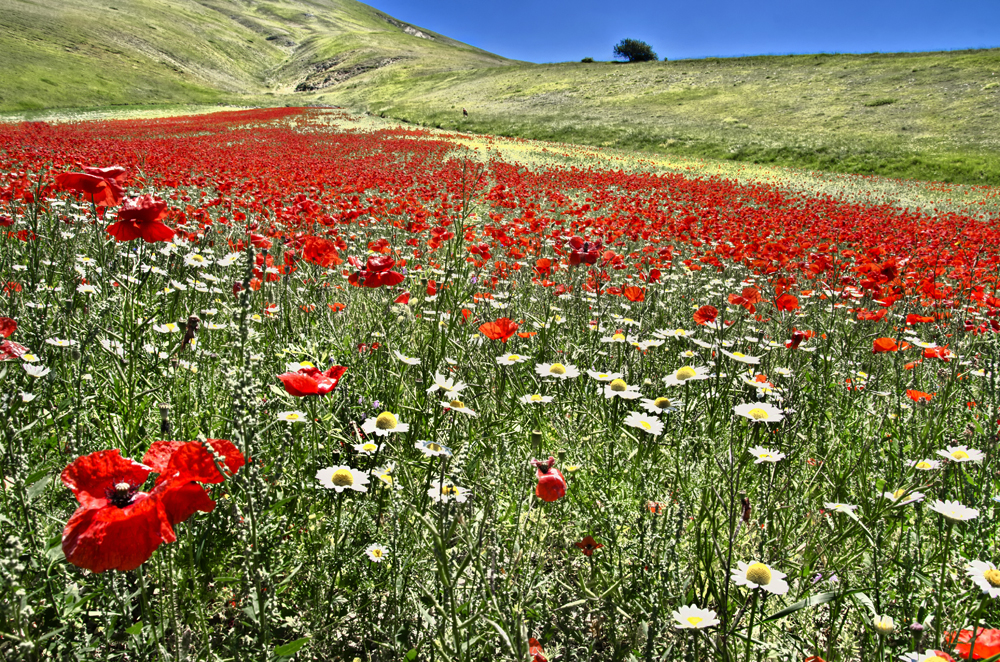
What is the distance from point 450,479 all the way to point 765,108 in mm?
41407

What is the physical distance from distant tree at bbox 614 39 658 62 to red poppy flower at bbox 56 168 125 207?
90130mm

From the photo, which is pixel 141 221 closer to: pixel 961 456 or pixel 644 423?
pixel 644 423

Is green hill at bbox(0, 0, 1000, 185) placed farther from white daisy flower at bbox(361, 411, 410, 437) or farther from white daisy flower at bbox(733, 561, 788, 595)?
white daisy flower at bbox(361, 411, 410, 437)

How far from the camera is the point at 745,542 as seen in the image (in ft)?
6.64

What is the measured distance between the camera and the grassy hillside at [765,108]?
2609 centimetres

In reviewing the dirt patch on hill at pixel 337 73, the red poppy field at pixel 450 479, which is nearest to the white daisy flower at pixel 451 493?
the red poppy field at pixel 450 479

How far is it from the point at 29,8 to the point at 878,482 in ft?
269

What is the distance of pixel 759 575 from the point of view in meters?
1.36

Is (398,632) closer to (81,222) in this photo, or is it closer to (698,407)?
(698,407)

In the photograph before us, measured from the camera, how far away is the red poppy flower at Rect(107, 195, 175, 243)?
59.8 inches

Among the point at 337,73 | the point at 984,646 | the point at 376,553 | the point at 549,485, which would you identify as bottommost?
the point at 376,553

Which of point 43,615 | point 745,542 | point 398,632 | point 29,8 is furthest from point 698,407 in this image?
point 29,8

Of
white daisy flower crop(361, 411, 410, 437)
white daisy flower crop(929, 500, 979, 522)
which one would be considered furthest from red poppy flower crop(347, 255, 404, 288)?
white daisy flower crop(929, 500, 979, 522)

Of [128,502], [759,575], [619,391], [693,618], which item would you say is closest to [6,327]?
[128,502]
